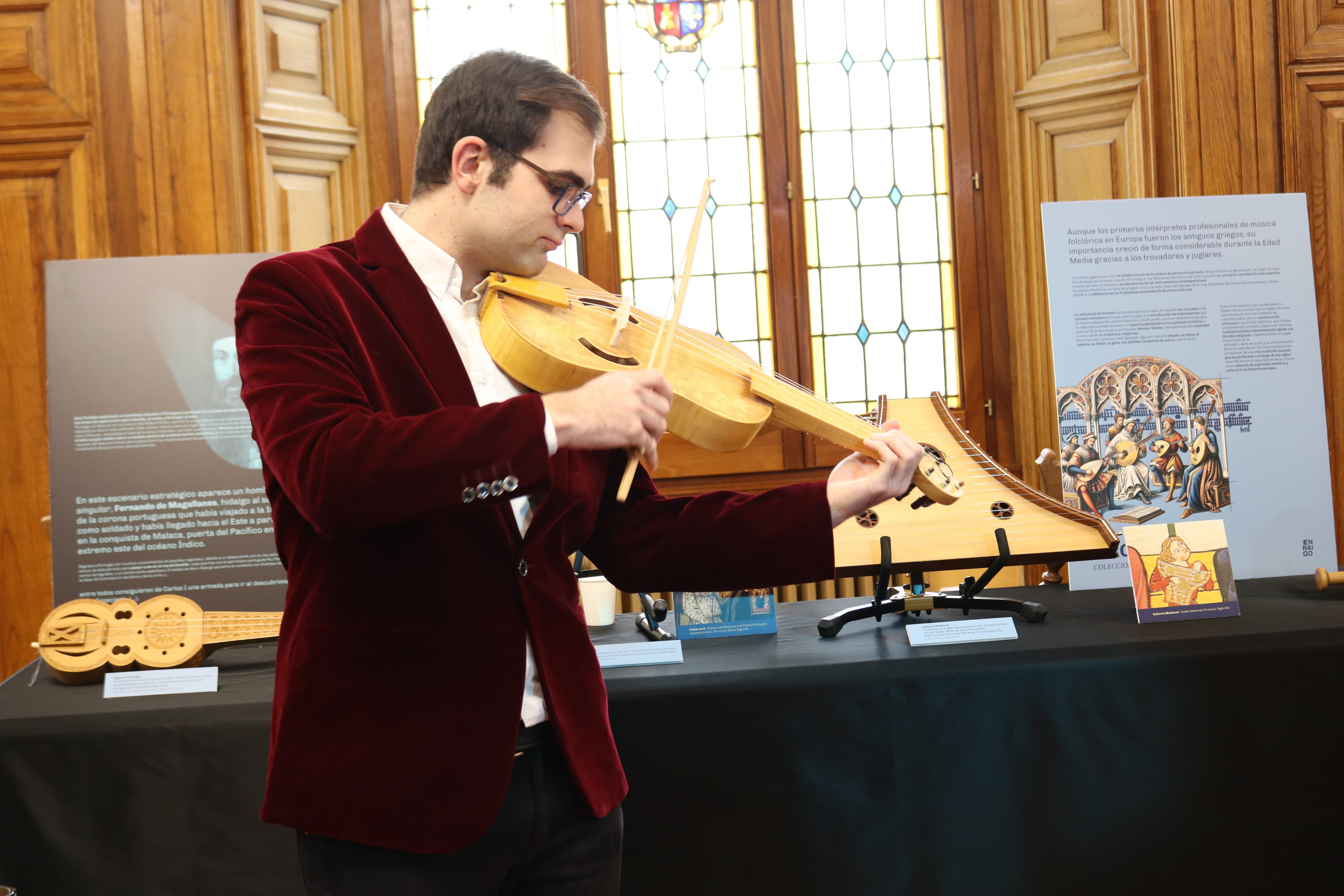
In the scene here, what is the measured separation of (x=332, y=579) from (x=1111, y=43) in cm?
380

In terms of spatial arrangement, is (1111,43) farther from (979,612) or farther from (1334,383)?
(979,612)

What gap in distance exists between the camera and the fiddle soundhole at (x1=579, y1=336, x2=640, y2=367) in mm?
1229

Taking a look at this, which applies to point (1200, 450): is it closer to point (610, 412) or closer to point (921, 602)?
point (921, 602)

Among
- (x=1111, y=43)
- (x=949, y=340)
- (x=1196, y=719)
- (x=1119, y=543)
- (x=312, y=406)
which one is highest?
(x=1111, y=43)

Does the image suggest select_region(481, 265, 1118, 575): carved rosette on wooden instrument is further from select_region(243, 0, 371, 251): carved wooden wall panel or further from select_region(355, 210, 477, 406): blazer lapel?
select_region(243, 0, 371, 251): carved wooden wall panel

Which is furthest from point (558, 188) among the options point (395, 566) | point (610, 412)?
point (395, 566)

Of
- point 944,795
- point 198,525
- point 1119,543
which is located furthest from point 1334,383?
point 198,525

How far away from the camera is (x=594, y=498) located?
1.23 metres

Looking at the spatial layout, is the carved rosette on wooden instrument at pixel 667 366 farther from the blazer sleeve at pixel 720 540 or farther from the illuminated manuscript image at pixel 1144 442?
the illuminated manuscript image at pixel 1144 442

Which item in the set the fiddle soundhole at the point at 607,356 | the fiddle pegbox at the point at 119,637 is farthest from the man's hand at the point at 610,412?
the fiddle pegbox at the point at 119,637

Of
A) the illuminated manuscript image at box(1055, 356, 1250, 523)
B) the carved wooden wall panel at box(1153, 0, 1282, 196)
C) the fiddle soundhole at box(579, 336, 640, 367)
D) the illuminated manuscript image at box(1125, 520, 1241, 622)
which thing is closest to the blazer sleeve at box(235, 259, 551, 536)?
the fiddle soundhole at box(579, 336, 640, 367)

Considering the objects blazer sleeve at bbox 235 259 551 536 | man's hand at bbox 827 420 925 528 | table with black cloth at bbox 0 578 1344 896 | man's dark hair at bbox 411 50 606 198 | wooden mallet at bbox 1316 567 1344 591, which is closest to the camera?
blazer sleeve at bbox 235 259 551 536

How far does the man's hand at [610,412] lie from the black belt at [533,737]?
323 mm

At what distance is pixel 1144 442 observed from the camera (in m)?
2.41
